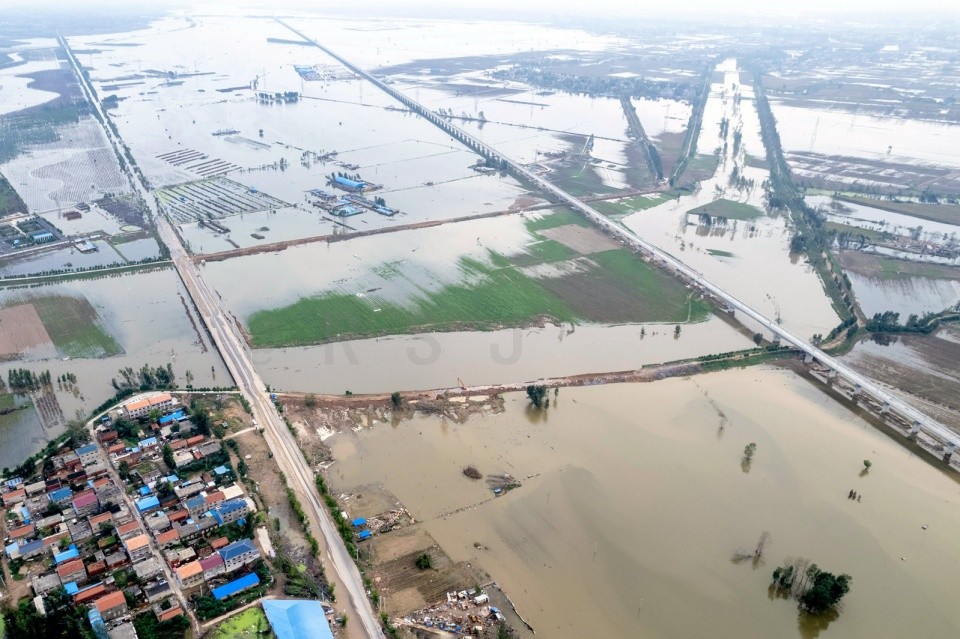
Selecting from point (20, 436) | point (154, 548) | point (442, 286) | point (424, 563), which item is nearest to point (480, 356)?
point (442, 286)

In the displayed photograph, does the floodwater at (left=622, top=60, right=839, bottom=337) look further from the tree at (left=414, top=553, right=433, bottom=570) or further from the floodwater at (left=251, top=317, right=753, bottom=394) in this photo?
the tree at (left=414, top=553, right=433, bottom=570)

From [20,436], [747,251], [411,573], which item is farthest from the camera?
[747,251]

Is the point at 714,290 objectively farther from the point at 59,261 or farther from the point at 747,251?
the point at 59,261

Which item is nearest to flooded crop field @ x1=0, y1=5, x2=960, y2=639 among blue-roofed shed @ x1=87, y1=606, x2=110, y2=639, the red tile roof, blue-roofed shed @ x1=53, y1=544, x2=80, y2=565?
the red tile roof

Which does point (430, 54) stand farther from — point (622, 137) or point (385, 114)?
point (622, 137)

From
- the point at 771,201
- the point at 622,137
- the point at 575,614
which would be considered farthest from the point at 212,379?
the point at 622,137

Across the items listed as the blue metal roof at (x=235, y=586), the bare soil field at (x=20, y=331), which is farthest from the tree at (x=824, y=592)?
the bare soil field at (x=20, y=331)

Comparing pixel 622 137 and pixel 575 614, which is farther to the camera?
pixel 622 137
